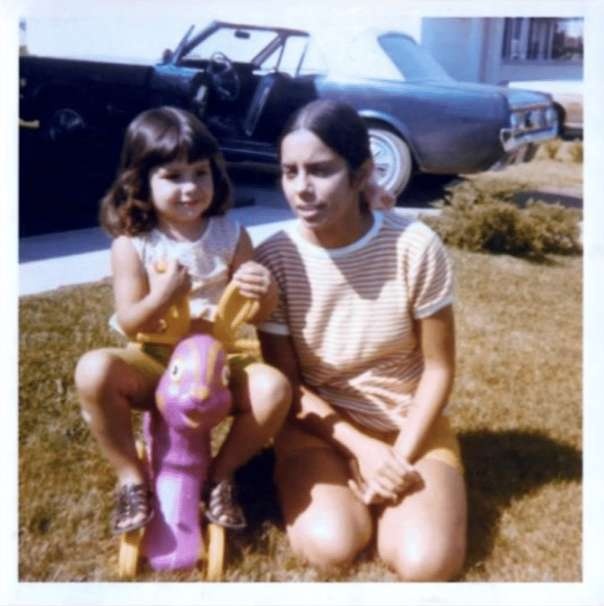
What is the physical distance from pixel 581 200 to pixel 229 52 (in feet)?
1.54

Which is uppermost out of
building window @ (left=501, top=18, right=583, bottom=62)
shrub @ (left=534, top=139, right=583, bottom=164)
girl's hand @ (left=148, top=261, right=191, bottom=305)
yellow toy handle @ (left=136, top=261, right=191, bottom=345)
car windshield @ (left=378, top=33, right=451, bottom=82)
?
building window @ (left=501, top=18, right=583, bottom=62)

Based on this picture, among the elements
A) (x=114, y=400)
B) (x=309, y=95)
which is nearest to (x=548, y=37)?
(x=309, y=95)

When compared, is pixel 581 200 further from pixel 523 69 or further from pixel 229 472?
pixel 229 472

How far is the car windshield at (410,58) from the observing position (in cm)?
100

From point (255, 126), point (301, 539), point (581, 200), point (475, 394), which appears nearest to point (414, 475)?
point (301, 539)

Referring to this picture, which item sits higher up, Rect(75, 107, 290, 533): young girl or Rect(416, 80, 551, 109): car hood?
Rect(416, 80, 551, 109): car hood

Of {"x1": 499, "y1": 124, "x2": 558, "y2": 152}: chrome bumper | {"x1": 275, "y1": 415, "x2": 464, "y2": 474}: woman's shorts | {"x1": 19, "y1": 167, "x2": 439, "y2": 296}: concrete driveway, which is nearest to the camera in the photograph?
{"x1": 275, "y1": 415, "x2": 464, "y2": 474}: woman's shorts

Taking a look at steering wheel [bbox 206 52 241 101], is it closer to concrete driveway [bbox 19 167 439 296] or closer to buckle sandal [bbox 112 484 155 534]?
concrete driveway [bbox 19 167 439 296]

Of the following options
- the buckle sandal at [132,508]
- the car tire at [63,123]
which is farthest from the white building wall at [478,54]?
the buckle sandal at [132,508]

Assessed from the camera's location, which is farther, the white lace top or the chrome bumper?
the chrome bumper

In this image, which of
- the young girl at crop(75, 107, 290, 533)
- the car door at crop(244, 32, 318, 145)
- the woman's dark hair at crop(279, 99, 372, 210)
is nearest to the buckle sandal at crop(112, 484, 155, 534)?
the young girl at crop(75, 107, 290, 533)

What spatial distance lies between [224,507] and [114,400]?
159 mm

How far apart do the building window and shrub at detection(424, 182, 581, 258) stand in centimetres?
21

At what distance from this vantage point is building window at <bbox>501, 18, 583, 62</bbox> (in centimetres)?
95
